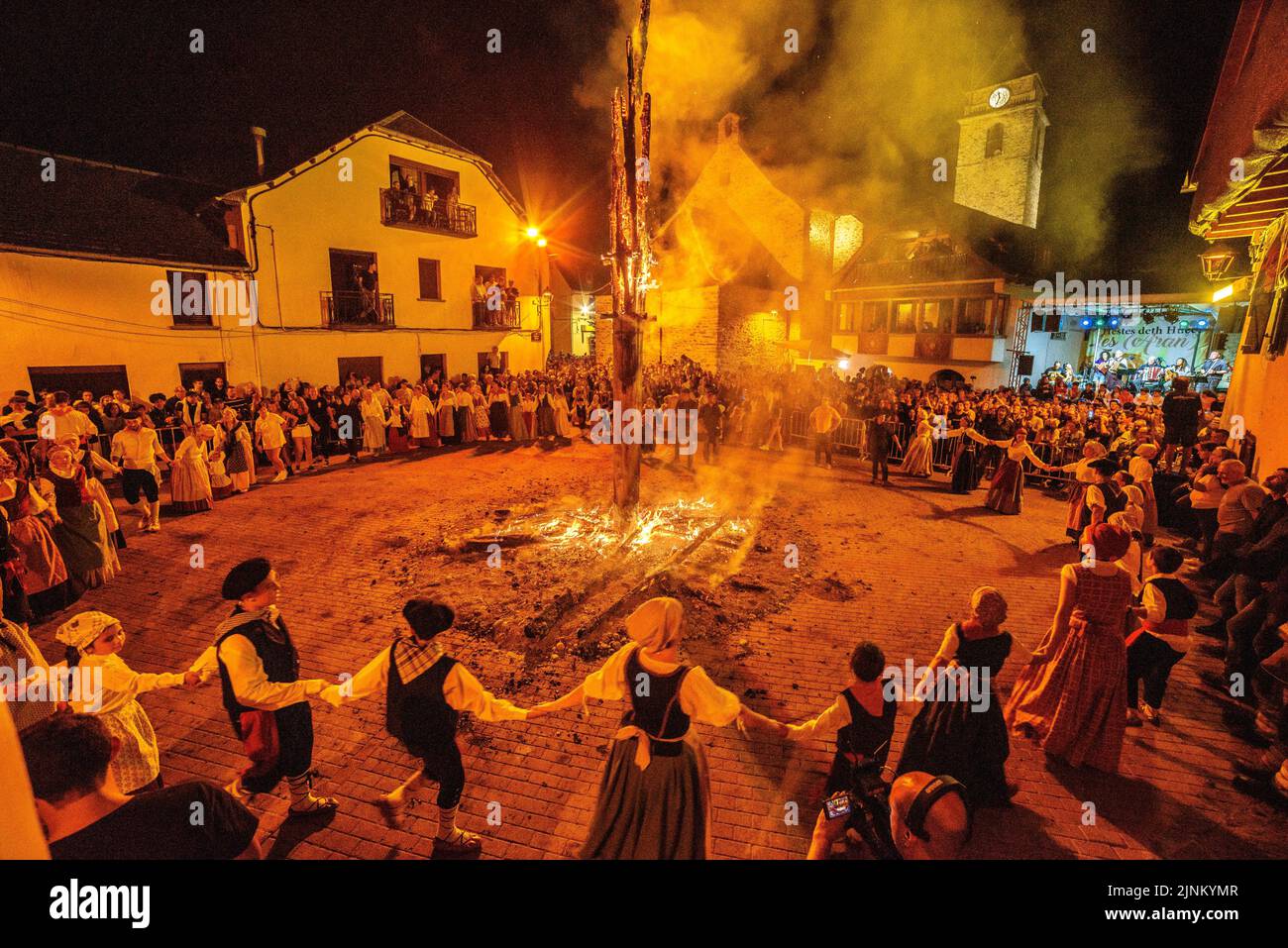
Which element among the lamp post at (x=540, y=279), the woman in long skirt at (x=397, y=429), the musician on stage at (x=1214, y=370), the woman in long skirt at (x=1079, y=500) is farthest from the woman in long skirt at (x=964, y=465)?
the musician on stage at (x=1214, y=370)

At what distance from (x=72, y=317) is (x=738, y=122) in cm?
3255

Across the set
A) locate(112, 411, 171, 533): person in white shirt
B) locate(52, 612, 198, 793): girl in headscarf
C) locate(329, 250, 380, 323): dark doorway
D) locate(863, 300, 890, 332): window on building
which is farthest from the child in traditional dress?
locate(863, 300, 890, 332): window on building

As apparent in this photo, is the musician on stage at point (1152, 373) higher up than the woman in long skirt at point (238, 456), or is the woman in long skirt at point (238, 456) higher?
the musician on stage at point (1152, 373)

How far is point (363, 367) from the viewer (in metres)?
21.3

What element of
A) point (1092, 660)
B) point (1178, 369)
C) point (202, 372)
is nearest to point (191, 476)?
point (202, 372)

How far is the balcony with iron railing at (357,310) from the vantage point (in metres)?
19.9

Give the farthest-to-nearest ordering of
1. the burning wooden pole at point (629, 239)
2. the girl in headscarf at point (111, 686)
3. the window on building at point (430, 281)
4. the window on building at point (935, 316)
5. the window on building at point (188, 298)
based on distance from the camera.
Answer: the window on building at point (935, 316)
the window on building at point (430, 281)
the window on building at point (188, 298)
the burning wooden pole at point (629, 239)
the girl in headscarf at point (111, 686)

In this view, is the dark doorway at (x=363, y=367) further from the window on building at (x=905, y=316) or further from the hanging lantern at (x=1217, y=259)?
the window on building at (x=905, y=316)

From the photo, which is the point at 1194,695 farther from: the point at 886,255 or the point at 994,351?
the point at 886,255

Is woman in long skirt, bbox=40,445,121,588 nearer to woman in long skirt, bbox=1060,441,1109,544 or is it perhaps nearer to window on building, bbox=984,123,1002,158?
woman in long skirt, bbox=1060,441,1109,544

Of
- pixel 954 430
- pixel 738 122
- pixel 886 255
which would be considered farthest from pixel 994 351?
pixel 738 122

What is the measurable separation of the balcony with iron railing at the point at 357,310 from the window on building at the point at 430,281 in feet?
5.44

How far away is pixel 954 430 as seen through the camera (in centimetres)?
1320

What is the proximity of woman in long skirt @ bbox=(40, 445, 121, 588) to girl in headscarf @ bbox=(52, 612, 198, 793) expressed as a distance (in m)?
4.94
